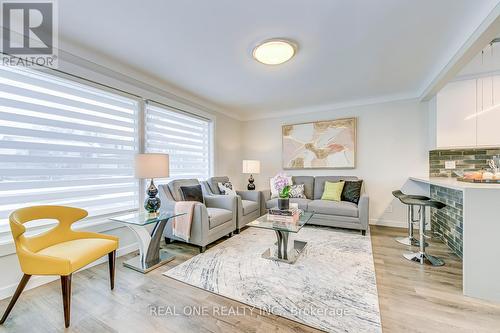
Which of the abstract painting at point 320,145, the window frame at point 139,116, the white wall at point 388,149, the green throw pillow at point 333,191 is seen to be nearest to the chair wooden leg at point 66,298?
the window frame at point 139,116

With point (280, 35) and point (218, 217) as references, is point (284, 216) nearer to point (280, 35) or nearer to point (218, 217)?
point (218, 217)

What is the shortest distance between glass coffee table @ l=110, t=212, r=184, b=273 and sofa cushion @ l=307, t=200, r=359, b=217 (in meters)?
2.34

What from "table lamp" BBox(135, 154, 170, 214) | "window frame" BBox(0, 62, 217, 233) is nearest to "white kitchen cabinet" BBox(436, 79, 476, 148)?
"window frame" BBox(0, 62, 217, 233)

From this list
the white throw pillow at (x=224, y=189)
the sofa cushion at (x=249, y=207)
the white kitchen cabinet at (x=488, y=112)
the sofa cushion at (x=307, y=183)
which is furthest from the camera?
the sofa cushion at (x=307, y=183)

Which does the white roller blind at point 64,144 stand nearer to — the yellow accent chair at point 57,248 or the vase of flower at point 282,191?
the yellow accent chair at point 57,248

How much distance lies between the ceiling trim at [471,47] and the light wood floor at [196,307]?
223 cm

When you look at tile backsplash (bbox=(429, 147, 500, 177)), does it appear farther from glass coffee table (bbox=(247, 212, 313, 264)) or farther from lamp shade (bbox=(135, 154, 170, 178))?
lamp shade (bbox=(135, 154, 170, 178))

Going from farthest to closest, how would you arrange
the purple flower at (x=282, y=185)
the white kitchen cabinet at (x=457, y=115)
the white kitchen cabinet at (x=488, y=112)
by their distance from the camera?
the white kitchen cabinet at (x=457, y=115)
the white kitchen cabinet at (x=488, y=112)
the purple flower at (x=282, y=185)

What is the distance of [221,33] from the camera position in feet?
6.87

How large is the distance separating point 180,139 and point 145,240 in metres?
1.92

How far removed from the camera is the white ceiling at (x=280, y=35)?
175cm

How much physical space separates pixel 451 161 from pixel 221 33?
4.05m

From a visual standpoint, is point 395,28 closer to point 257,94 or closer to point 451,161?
point 257,94

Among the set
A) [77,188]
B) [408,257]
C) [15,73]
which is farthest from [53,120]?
[408,257]
